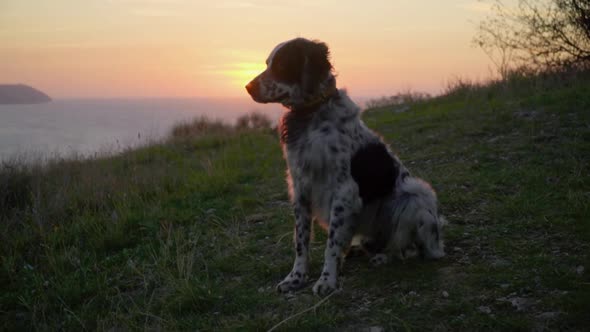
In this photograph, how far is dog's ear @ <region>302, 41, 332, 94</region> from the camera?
355 cm

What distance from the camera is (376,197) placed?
375cm

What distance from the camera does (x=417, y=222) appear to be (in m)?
3.65

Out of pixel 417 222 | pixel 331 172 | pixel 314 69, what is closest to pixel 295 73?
pixel 314 69

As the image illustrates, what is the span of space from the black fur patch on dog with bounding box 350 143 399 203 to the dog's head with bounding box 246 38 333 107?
1.84 feet

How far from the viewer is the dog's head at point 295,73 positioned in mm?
3564

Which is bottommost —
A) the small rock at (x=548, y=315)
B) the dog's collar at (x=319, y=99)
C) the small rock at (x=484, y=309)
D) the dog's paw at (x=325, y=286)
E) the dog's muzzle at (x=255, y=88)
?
the dog's paw at (x=325, y=286)

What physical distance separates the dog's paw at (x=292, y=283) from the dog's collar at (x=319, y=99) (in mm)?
1180

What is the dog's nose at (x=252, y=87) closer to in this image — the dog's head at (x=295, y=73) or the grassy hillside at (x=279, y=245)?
the dog's head at (x=295, y=73)

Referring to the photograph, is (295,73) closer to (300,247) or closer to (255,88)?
(255,88)

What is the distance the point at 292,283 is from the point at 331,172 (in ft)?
2.68

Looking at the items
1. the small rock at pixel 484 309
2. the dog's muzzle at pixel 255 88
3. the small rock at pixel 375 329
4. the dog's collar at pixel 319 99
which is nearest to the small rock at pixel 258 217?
the dog's muzzle at pixel 255 88

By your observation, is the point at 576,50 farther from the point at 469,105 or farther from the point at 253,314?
the point at 253,314

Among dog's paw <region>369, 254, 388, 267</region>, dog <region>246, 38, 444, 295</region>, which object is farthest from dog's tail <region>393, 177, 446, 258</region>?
dog's paw <region>369, 254, 388, 267</region>

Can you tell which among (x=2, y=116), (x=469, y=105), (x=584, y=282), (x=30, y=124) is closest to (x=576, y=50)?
(x=469, y=105)
